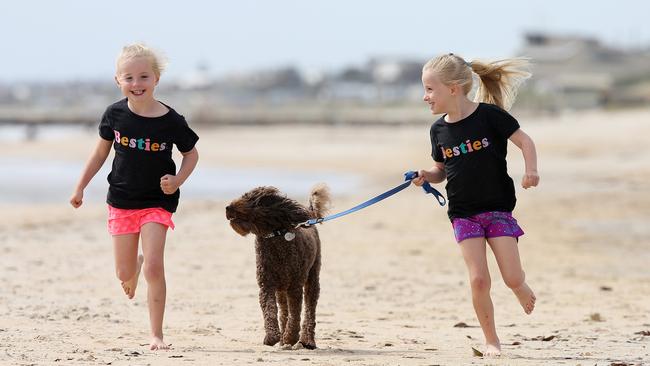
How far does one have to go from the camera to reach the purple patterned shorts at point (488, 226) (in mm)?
6578

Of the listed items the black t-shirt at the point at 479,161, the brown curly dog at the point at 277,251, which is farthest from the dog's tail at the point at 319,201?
the black t-shirt at the point at 479,161

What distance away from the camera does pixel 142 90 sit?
6824 mm

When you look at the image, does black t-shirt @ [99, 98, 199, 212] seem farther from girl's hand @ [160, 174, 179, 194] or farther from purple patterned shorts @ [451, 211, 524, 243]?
purple patterned shorts @ [451, 211, 524, 243]

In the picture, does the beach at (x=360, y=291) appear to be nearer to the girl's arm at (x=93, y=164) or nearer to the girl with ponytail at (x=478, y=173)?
the girl with ponytail at (x=478, y=173)

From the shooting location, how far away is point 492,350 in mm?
6586

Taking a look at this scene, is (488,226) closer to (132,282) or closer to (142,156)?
(142,156)

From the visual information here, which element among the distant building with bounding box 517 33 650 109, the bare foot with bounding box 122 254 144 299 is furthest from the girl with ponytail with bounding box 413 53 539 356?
the distant building with bounding box 517 33 650 109

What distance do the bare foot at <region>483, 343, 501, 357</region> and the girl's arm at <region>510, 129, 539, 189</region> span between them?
0.98 m

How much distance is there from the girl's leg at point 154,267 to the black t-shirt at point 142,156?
16 cm

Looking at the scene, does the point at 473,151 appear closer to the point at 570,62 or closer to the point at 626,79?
the point at 626,79

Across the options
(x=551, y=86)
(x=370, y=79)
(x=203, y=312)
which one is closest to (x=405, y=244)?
(x=203, y=312)

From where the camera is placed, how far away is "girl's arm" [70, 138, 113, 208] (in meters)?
7.12

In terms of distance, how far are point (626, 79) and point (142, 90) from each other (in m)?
112

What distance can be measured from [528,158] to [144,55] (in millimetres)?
2430
